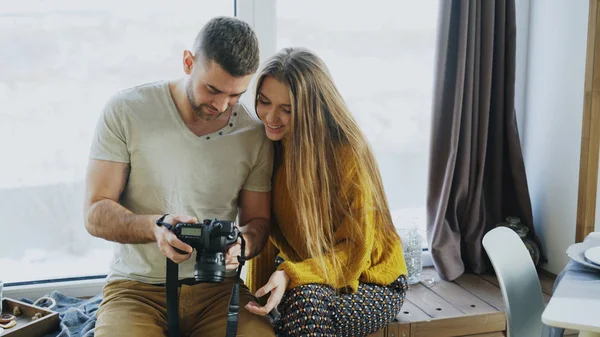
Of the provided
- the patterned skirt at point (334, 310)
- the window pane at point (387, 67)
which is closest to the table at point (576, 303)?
the patterned skirt at point (334, 310)

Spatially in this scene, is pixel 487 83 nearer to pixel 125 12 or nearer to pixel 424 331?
pixel 424 331

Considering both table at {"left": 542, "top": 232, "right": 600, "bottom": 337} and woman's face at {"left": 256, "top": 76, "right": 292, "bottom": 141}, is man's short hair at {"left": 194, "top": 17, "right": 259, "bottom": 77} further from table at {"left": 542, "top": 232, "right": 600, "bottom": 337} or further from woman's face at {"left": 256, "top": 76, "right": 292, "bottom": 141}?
table at {"left": 542, "top": 232, "right": 600, "bottom": 337}

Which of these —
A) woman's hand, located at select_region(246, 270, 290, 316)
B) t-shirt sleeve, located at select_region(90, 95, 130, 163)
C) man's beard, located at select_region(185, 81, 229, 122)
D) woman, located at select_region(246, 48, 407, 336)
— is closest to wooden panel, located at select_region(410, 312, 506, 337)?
woman, located at select_region(246, 48, 407, 336)

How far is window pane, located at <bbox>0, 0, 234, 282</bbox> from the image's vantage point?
7.63 ft

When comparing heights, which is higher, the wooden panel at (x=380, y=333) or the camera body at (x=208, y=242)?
the camera body at (x=208, y=242)

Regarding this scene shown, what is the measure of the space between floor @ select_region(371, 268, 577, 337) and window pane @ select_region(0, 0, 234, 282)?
112cm

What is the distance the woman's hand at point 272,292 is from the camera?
1.79 meters

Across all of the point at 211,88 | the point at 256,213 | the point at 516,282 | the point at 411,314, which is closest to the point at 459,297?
the point at 411,314

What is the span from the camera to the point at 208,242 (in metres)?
1.66

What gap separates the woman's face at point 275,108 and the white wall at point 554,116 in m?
1.24

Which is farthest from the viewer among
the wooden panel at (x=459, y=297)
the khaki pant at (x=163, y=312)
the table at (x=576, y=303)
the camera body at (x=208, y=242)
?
the wooden panel at (x=459, y=297)

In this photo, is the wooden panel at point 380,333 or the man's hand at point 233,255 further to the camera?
the wooden panel at point 380,333

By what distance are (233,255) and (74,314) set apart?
70 cm

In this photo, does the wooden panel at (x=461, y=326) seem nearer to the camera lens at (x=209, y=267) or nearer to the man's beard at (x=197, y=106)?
the camera lens at (x=209, y=267)
